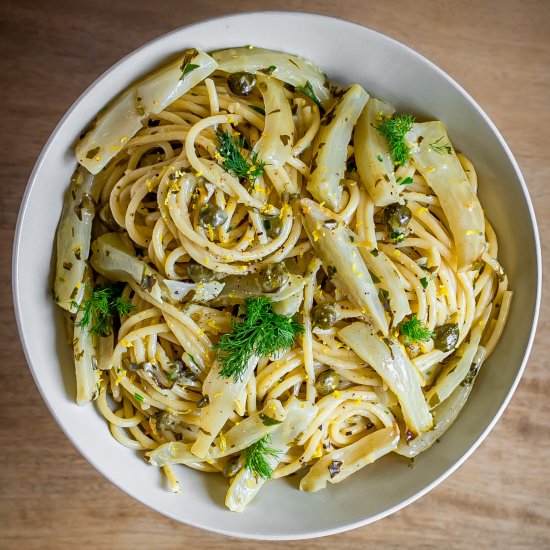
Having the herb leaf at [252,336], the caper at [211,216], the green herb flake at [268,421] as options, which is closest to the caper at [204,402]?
the herb leaf at [252,336]

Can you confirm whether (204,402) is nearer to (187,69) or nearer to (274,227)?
(274,227)

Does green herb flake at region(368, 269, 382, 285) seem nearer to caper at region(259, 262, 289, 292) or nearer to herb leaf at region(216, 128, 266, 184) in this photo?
caper at region(259, 262, 289, 292)

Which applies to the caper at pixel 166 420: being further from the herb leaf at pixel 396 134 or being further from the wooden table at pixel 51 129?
the herb leaf at pixel 396 134

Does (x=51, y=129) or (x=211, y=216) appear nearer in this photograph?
(x=211, y=216)

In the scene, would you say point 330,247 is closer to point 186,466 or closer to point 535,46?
point 186,466

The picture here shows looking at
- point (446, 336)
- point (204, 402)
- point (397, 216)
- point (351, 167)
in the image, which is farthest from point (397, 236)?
point (204, 402)

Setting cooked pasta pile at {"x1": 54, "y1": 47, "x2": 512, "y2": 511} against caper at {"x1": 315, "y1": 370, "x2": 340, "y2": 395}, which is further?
caper at {"x1": 315, "y1": 370, "x2": 340, "y2": 395}

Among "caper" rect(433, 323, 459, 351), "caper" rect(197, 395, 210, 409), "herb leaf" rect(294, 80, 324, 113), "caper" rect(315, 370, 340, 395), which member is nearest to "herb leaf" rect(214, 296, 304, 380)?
"caper" rect(197, 395, 210, 409)
